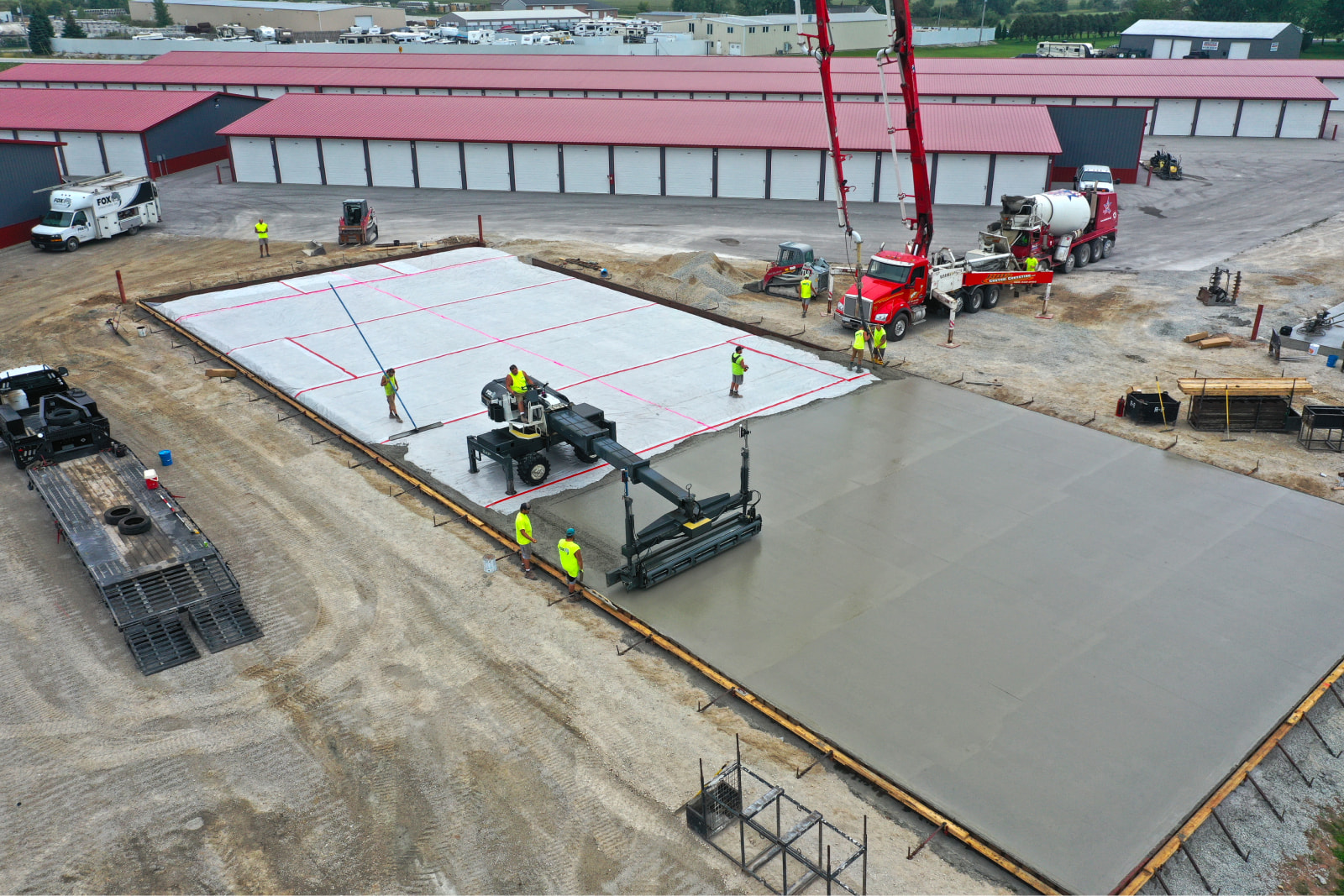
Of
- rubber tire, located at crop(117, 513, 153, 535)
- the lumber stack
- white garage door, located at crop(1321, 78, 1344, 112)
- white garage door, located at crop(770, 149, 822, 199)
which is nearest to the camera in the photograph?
rubber tire, located at crop(117, 513, 153, 535)

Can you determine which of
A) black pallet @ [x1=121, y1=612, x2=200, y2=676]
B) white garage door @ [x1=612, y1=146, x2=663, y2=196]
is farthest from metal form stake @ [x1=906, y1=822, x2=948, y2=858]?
white garage door @ [x1=612, y1=146, x2=663, y2=196]

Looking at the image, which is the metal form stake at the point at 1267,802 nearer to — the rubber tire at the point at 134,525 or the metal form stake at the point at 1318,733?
the metal form stake at the point at 1318,733

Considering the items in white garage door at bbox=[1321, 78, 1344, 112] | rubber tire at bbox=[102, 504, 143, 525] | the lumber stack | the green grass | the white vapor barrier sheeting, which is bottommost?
the white vapor barrier sheeting

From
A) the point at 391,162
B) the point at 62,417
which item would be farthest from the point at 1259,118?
the point at 62,417

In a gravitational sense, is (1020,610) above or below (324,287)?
below

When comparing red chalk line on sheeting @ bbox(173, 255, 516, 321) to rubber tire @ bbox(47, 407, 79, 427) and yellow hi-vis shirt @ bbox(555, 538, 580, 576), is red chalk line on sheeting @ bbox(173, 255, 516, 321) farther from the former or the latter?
yellow hi-vis shirt @ bbox(555, 538, 580, 576)

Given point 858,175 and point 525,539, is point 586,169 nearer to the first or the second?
point 858,175

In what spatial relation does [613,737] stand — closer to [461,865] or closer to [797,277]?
[461,865]

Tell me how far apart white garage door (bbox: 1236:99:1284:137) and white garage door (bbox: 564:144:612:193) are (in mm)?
42002

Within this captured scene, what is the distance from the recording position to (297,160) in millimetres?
54500

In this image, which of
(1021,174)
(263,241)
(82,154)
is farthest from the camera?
(82,154)

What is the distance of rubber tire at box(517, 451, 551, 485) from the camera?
21.8 m

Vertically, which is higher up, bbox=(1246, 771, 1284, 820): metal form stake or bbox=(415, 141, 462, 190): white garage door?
bbox=(415, 141, 462, 190): white garage door

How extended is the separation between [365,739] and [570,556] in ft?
15.0
